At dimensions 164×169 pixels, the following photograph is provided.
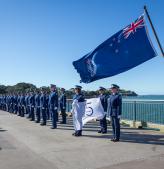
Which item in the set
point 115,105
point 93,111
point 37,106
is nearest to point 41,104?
point 37,106

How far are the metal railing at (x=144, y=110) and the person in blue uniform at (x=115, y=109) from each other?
343 centimetres

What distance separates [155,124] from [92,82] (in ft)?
16.5

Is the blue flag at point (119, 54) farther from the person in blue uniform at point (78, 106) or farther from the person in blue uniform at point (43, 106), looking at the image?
the person in blue uniform at point (43, 106)

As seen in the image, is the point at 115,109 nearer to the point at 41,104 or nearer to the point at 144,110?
the point at 144,110

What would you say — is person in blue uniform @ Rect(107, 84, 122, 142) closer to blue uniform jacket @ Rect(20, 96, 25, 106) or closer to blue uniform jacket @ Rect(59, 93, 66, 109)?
blue uniform jacket @ Rect(59, 93, 66, 109)

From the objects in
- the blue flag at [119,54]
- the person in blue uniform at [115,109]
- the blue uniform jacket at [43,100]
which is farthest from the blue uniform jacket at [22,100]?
the blue flag at [119,54]

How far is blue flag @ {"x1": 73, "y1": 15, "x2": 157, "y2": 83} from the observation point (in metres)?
10.8

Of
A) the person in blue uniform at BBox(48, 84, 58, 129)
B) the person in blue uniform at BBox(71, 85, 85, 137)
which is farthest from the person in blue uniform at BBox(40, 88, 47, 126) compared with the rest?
the person in blue uniform at BBox(71, 85, 85, 137)

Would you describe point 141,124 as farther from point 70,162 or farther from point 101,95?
point 70,162

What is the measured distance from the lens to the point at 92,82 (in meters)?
11.8

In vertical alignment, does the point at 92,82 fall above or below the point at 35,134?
above

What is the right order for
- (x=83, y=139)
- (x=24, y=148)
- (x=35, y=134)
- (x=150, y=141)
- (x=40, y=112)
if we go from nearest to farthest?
(x=24, y=148), (x=150, y=141), (x=83, y=139), (x=35, y=134), (x=40, y=112)

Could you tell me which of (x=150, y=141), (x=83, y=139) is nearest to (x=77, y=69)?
(x=83, y=139)

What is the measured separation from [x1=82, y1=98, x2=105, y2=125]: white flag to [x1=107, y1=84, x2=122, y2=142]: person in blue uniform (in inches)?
77.5
